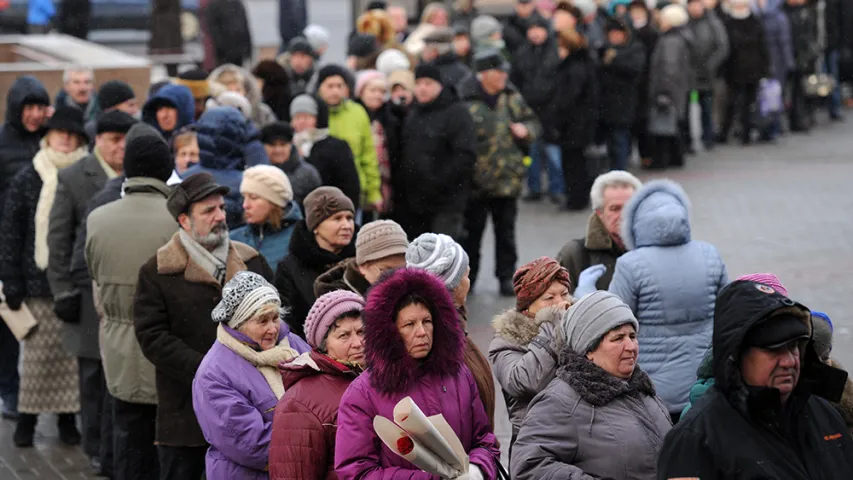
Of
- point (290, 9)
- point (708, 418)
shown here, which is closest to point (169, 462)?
point (708, 418)

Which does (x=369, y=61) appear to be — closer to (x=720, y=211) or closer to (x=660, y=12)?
(x=720, y=211)

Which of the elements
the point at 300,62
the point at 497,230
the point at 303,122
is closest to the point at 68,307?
the point at 303,122

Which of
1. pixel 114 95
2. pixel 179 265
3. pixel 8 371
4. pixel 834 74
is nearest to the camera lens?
pixel 179 265

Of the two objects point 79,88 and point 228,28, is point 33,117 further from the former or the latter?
point 228,28

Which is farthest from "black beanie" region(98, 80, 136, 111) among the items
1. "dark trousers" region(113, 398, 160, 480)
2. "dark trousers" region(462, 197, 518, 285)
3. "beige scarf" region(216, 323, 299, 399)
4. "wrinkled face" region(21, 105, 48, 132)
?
"beige scarf" region(216, 323, 299, 399)

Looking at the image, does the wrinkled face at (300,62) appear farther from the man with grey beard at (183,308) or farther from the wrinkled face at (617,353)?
the wrinkled face at (617,353)

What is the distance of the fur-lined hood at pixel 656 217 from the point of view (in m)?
6.89

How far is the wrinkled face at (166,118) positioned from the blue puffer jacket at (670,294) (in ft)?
15.1

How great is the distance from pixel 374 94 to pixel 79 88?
2.49 m

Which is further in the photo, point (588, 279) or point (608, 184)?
point (608, 184)

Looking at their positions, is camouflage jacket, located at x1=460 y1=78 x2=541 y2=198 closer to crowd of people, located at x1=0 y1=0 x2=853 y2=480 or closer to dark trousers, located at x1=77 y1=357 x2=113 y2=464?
crowd of people, located at x1=0 y1=0 x2=853 y2=480

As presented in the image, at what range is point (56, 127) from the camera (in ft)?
31.4

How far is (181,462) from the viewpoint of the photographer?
7273 mm

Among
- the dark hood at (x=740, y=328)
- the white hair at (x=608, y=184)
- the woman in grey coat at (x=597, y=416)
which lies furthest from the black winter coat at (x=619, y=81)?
the dark hood at (x=740, y=328)
